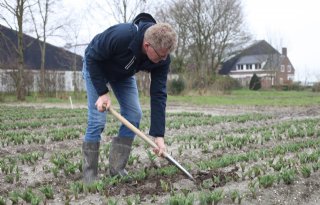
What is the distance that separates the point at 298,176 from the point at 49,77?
84.2 feet

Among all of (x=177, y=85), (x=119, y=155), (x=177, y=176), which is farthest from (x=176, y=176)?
(x=177, y=85)

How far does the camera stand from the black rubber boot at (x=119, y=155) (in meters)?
4.79

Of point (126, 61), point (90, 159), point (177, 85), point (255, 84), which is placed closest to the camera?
point (126, 61)

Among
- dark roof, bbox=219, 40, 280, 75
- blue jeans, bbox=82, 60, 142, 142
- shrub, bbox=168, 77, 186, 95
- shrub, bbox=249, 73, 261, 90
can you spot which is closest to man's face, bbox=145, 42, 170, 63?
blue jeans, bbox=82, 60, 142, 142

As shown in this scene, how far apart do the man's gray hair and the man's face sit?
1.8 inches

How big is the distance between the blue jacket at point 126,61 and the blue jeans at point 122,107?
0.18 metres

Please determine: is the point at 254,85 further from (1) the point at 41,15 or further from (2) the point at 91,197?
(2) the point at 91,197

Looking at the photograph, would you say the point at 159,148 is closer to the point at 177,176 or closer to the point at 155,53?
the point at 177,176

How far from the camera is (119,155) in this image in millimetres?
4805

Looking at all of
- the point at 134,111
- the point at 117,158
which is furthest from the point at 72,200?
the point at 134,111

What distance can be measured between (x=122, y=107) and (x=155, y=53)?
1.05 metres

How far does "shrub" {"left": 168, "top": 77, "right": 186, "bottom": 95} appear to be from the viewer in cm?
3297

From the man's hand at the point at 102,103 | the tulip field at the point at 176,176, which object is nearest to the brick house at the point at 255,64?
the tulip field at the point at 176,176

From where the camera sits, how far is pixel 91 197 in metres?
4.00
